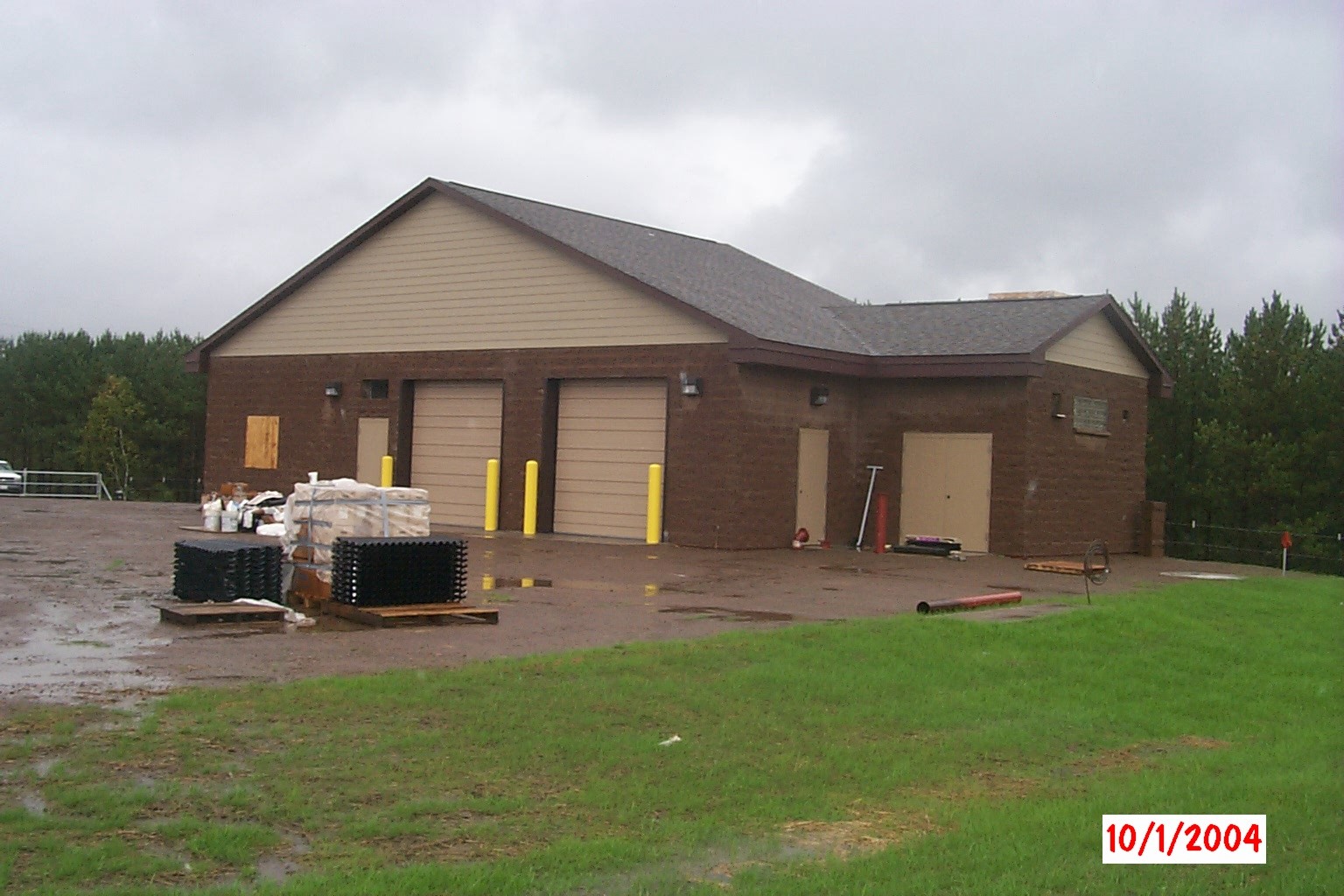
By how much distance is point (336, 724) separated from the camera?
8.48 metres

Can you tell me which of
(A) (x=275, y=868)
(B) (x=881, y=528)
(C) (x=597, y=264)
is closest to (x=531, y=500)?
(C) (x=597, y=264)

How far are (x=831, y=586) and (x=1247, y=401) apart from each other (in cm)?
3321

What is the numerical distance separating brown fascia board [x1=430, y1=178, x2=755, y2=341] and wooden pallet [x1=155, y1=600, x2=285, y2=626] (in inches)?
463

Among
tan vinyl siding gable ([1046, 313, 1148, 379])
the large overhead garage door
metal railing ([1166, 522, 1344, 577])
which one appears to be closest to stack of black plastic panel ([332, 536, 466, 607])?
the large overhead garage door

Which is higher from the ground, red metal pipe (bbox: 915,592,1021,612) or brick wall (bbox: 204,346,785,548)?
brick wall (bbox: 204,346,785,548)

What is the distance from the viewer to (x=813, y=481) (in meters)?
25.6

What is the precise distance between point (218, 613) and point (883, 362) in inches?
602

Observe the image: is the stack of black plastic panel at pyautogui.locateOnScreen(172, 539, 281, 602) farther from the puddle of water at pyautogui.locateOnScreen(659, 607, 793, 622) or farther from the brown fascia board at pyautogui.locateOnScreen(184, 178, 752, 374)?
the brown fascia board at pyautogui.locateOnScreen(184, 178, 752, 374)

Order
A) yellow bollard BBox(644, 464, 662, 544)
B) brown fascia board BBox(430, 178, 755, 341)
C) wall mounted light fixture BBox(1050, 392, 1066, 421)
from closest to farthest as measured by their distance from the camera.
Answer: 1. brown fascia board BBox(430, 178, 755, 341)
2. yellow bollard BBox(644, 464, 662, 544)
3. wall mounted light fixture BBox(1050, 392, 1066, 421)

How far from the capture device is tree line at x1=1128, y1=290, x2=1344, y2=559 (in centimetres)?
4497

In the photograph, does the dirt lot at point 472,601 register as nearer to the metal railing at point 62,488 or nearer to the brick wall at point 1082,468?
the brick wall at point 1082,468

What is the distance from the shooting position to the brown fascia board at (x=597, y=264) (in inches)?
935

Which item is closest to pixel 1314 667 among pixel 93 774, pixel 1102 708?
pixel 1102 708

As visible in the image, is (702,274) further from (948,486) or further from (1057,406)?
(1057,406)
